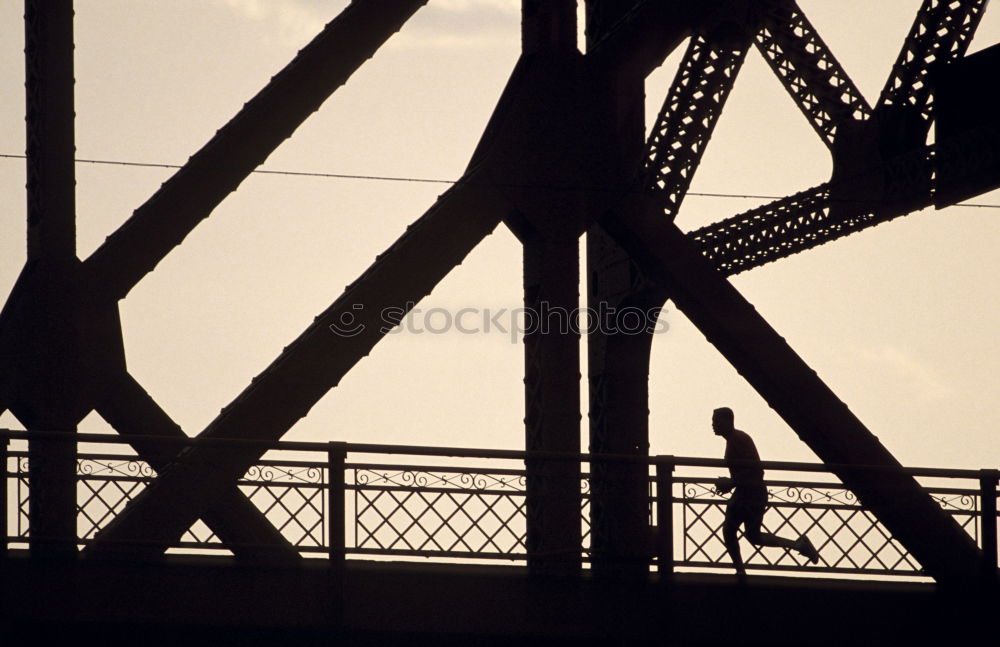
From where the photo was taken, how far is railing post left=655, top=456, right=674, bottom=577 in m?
12.7

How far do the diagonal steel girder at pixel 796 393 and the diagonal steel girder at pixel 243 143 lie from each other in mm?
2610

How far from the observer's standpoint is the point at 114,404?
14031 mm

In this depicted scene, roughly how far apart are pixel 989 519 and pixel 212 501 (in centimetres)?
581

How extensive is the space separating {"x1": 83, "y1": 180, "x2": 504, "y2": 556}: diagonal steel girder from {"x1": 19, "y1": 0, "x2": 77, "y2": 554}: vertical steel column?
1.37 metres

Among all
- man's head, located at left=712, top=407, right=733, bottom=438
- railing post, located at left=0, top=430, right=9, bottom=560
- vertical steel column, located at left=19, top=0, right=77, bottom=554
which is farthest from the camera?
man's head, located at left=712, top=407, right=733, bottom=438

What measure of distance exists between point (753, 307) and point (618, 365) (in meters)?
2.73

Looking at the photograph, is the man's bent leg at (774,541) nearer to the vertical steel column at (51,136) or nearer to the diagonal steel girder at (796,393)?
the diagonal steel girder at (796,393)

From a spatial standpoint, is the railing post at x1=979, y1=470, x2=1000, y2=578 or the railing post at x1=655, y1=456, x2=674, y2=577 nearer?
the railing post at x1=655, y1=456, x2=674, y2=577

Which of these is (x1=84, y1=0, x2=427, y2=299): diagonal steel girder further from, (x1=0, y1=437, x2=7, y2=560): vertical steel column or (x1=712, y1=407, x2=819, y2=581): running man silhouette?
(x1=712, y1=407, x2=819, y2=581): running man silhouette

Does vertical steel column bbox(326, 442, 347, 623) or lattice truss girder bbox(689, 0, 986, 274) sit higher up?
lattice truss girder bbox(689, 0, 986, 274)

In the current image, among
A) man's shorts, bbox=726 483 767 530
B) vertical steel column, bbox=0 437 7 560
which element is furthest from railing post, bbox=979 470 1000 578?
vertical steel column, bbox=0 437 7 560

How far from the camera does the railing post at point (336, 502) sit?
1233 centimetres

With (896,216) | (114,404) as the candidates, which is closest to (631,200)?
(896,216)

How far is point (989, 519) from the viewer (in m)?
13.3
